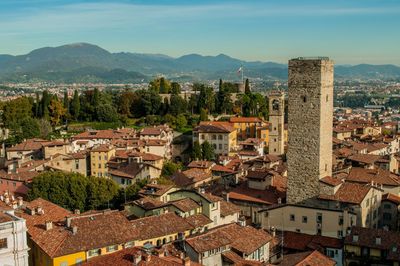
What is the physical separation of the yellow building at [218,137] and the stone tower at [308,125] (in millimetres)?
27786

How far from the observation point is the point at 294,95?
3834 cm

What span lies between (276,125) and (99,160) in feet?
71.9

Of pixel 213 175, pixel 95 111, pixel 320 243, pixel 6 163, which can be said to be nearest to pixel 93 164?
pixel 6 163

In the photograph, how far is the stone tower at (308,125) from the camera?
37594 millimetres

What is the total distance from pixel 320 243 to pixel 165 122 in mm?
50349

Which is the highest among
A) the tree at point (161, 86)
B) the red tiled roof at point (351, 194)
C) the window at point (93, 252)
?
the tree at point (161, 86)

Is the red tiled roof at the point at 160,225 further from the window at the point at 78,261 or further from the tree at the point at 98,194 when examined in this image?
the tree at the point at 98,194

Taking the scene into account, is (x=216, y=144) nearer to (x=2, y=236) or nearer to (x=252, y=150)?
(x=252, y=150)

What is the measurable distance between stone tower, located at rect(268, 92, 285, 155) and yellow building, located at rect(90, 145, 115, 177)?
20125 mm

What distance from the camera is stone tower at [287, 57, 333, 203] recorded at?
37.6 meters

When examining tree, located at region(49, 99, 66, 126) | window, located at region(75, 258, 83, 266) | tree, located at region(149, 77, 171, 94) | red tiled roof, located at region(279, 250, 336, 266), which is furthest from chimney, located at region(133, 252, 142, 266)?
tree, located at region(149, 77, 171, 94)

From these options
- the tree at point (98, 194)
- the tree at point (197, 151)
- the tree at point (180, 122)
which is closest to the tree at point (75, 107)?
the tree at point (180, 122)

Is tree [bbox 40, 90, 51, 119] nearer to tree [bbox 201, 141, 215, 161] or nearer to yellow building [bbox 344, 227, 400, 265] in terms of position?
tree [bbox 201, 141, 215, 161]

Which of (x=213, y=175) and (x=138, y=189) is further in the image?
(x=213, y=175)
